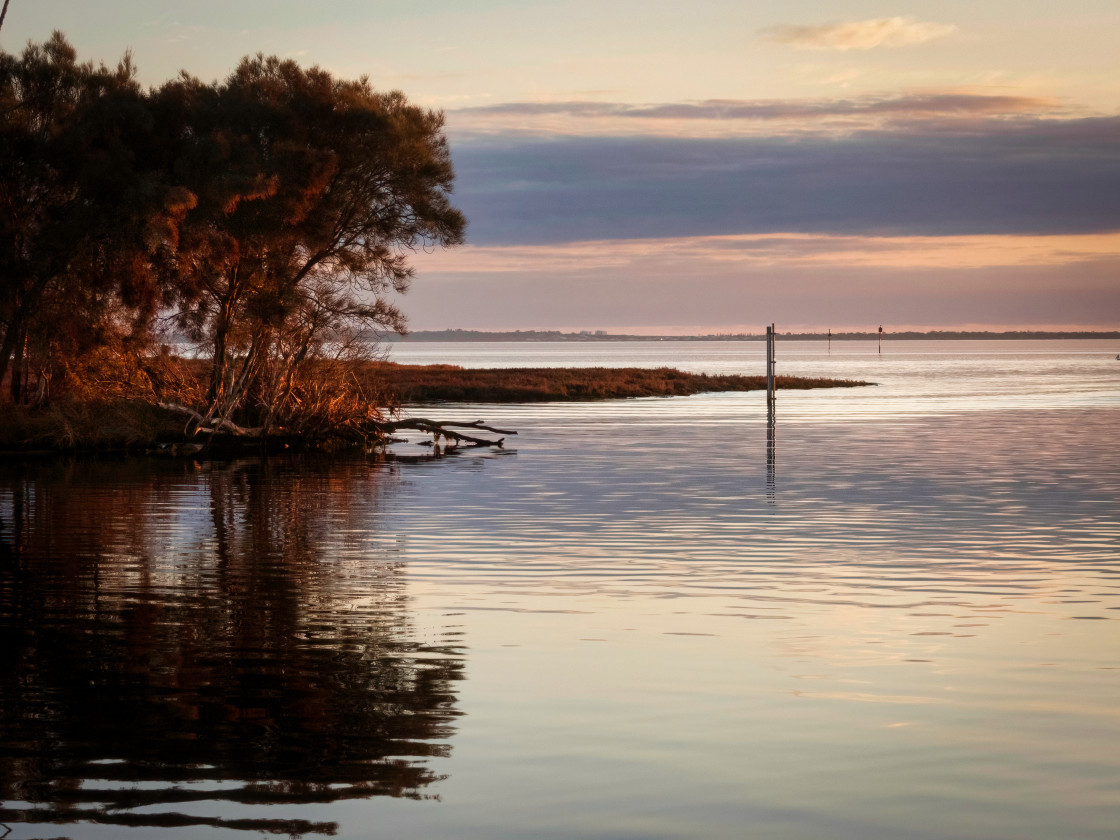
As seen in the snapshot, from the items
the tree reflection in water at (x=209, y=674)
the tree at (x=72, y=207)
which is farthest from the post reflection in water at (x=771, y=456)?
the tree at (x=72, y=207)

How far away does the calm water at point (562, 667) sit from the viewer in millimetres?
7500

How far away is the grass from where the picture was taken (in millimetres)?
81312

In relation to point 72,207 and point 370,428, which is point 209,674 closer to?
point 72,207

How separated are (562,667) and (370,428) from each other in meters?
33.5

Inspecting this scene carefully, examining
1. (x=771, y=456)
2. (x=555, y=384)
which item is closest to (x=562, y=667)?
(x=771, y=456)

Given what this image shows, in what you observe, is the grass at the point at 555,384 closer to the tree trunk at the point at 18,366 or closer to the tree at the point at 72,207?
the tree trunk at the point at 18,366

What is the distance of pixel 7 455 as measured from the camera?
37.3 meters

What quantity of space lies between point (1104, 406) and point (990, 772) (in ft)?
205

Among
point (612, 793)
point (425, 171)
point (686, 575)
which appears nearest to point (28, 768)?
point (612, 793)

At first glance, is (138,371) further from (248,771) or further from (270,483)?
(248,771)

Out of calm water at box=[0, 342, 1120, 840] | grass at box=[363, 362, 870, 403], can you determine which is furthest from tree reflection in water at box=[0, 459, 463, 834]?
grass at box=[363, 362, 870, 403]

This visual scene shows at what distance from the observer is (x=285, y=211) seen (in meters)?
38.1

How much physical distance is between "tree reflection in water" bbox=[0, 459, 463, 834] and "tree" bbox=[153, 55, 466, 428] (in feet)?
61.0

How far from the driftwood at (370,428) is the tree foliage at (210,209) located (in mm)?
540
